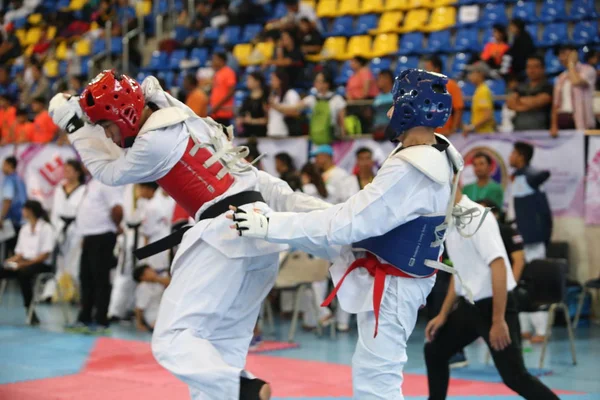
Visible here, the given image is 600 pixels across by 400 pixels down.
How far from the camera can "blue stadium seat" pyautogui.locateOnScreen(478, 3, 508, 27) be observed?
46.1 feet

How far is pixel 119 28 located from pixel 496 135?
10749 mm

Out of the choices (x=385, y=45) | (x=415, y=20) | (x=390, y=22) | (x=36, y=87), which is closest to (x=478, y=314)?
(x=385, y=45)

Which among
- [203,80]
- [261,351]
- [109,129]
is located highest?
[203,80]

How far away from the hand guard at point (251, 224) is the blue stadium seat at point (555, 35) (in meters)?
10.2

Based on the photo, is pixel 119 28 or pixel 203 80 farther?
pixel 119 28

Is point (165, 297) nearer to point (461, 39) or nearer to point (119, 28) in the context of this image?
point (461, 39)

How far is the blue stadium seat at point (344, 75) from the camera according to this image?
14500mm

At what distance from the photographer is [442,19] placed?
48.6 ft

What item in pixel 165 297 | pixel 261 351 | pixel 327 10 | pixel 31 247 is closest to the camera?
pixel 165 297

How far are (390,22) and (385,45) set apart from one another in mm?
625

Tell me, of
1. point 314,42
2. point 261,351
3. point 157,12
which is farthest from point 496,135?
point 157,12

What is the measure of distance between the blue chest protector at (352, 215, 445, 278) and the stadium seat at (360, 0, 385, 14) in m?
12.1

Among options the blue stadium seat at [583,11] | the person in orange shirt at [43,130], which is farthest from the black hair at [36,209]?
the blue stadium seat at [583,11]

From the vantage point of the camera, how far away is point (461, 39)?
1417 centimetres
